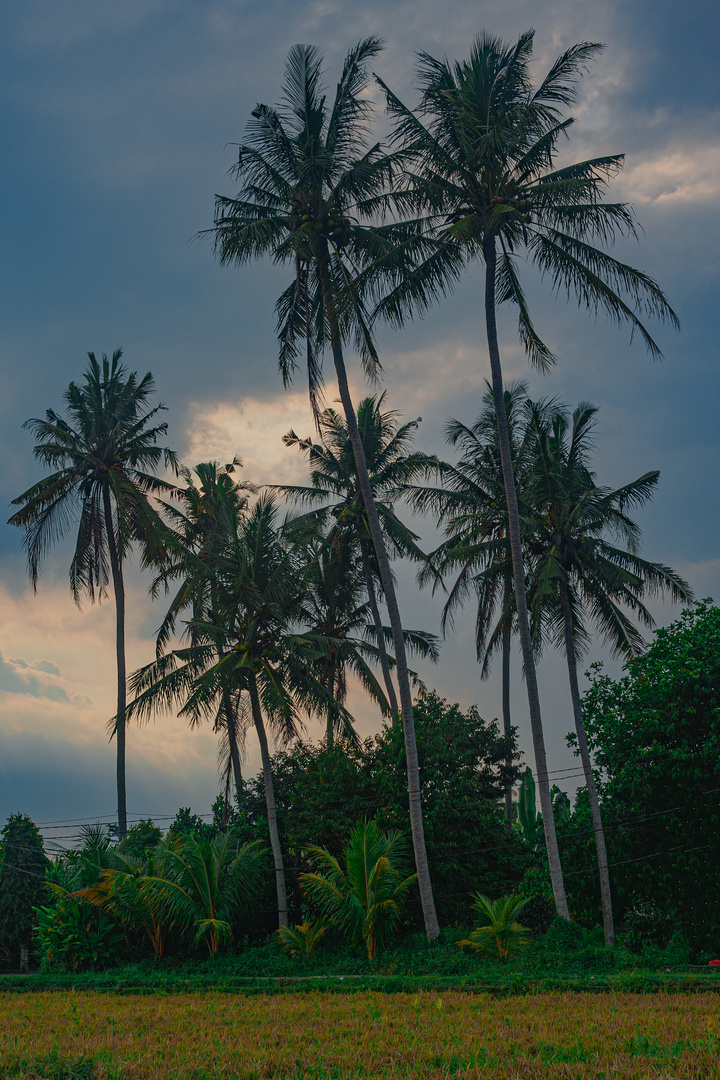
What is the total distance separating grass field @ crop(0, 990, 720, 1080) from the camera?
7.60 meters

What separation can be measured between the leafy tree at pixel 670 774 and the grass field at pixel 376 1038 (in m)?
8.34

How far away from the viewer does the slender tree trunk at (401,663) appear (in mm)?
19141

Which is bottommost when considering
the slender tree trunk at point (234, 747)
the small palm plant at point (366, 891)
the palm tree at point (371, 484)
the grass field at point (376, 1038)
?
the grass field at point (376, 1038)

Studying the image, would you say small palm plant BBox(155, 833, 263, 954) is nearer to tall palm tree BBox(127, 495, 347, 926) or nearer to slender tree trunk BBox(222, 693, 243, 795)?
tall palm tree BBox(127, 495, 347, 926)

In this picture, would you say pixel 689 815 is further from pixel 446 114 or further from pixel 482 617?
pixel 446 114

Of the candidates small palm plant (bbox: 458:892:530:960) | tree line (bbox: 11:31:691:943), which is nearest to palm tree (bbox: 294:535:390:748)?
tree line (bbox: 11:31:691:943)

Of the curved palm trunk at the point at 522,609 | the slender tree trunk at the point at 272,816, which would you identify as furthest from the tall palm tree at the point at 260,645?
the curved palm trunk at the point at 522,609

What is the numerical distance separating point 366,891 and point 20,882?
41.2 feet

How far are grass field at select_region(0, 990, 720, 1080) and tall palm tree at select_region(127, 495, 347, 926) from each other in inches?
355

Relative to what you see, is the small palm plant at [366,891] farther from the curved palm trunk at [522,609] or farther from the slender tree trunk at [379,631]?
the slender tree trunk at [379,631]

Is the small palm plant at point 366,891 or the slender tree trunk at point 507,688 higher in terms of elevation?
the slender tree trunk at point 507,688

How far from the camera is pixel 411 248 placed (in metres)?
19.7

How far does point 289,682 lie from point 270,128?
13.5 metres

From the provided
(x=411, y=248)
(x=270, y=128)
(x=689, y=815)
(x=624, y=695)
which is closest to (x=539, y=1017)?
(x=689, y=815)
